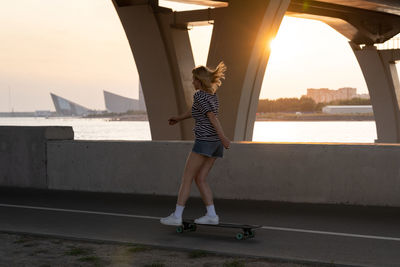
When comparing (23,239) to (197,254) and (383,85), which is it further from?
(383,85)

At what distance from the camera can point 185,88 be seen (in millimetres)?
26016

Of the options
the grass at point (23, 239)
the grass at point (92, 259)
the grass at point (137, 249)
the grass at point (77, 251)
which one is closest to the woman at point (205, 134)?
the grass at point (137, 249)

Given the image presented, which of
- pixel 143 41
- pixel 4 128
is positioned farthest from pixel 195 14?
pixel 4 128

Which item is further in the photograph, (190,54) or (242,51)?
(190,54)

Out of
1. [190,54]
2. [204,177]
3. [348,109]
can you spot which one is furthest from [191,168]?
[348,109]

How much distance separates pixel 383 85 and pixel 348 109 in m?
147

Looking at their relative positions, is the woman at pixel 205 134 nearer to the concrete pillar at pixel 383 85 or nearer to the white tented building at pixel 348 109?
the concrete pillar at pixel 383 85

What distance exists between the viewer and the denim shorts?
745 cm

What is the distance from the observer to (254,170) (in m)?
10.7

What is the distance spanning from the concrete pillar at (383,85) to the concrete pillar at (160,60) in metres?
19.1

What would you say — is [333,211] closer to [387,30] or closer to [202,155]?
[202,155]

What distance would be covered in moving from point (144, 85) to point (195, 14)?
329cm

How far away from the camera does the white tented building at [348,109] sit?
17925cm

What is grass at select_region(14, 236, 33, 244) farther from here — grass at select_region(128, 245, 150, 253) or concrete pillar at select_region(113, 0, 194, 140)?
concrete pillar at select_region(113, 0, 194, 140)
